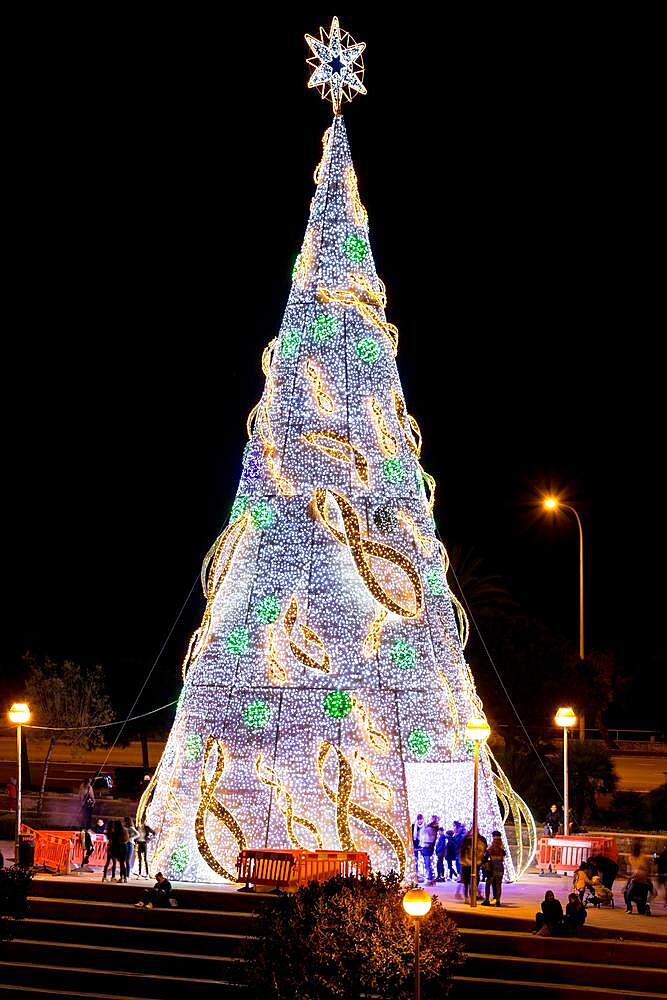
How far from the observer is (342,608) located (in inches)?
763

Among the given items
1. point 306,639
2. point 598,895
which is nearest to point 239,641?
point 306,639

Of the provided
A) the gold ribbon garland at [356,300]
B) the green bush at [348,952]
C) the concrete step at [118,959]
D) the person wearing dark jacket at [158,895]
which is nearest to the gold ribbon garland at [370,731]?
the person wearing dark jacket at [158,895]

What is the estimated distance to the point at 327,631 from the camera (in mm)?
19281

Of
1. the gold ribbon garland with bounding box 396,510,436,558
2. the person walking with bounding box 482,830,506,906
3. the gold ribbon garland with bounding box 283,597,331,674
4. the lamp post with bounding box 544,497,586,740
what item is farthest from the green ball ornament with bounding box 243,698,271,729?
the lamp post with bounding box 544,497,586,740

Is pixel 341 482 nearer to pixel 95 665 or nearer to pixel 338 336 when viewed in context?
pixel 338 336

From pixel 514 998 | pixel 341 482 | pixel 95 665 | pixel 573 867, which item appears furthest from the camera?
pixel 95 665

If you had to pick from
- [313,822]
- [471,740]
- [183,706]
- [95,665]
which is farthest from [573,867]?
[95,665]

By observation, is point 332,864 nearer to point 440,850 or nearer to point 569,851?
point 440,850

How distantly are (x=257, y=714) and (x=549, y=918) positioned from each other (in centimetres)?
490

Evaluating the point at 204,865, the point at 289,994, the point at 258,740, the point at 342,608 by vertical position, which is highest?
the point at 342,608

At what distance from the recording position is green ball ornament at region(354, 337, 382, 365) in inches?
805

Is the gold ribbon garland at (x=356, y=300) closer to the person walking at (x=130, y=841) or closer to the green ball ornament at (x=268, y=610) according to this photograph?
the green ball ornament at (x=268, y=610)

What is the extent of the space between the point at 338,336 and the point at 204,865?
7.33m

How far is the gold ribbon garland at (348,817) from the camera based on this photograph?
18.4 m
